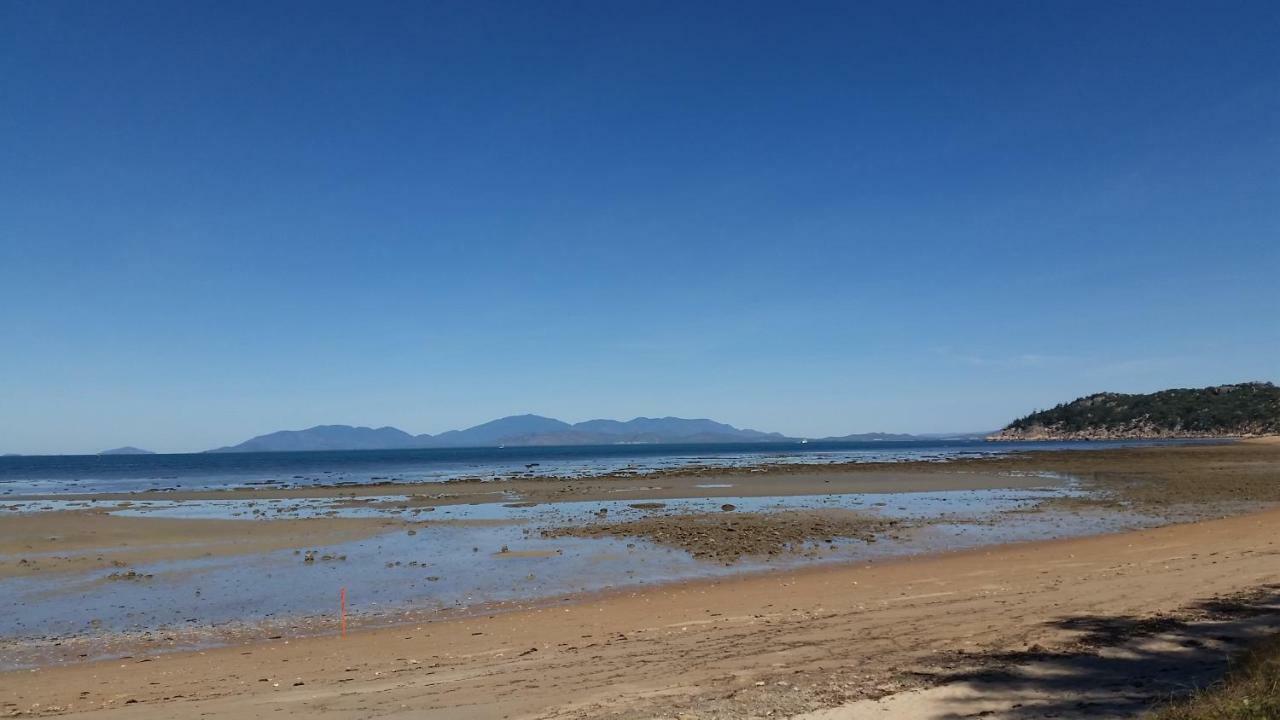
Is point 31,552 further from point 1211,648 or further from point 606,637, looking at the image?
point 1211,648

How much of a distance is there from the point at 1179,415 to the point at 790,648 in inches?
7248

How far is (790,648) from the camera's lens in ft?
32.4

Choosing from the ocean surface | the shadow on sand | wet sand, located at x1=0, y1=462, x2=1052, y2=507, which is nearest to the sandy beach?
the shadow on sand

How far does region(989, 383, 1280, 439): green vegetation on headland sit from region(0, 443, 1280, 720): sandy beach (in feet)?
487

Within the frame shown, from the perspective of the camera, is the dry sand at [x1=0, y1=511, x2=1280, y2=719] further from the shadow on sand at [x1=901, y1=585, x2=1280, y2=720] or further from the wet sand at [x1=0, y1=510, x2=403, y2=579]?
the wet sand at [x1=0, y1=510, x2=403, y2=579]

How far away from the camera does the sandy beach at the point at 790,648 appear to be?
7645mm

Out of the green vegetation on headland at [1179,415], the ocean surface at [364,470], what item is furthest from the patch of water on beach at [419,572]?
the green vegetation on headland at [1179,415]

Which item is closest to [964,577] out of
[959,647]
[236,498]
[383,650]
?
[959,647]

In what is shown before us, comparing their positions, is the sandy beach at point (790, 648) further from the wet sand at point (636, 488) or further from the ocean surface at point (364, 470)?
the ocean surface at point (364, 470)

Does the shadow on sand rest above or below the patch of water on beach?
above

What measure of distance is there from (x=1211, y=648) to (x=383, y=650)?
1082 centimetres

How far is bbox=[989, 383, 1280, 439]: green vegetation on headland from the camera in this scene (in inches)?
5399

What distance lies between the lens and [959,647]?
9320mm

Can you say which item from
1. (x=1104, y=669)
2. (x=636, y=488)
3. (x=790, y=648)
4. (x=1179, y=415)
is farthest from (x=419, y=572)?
(x=1179, y=415)
